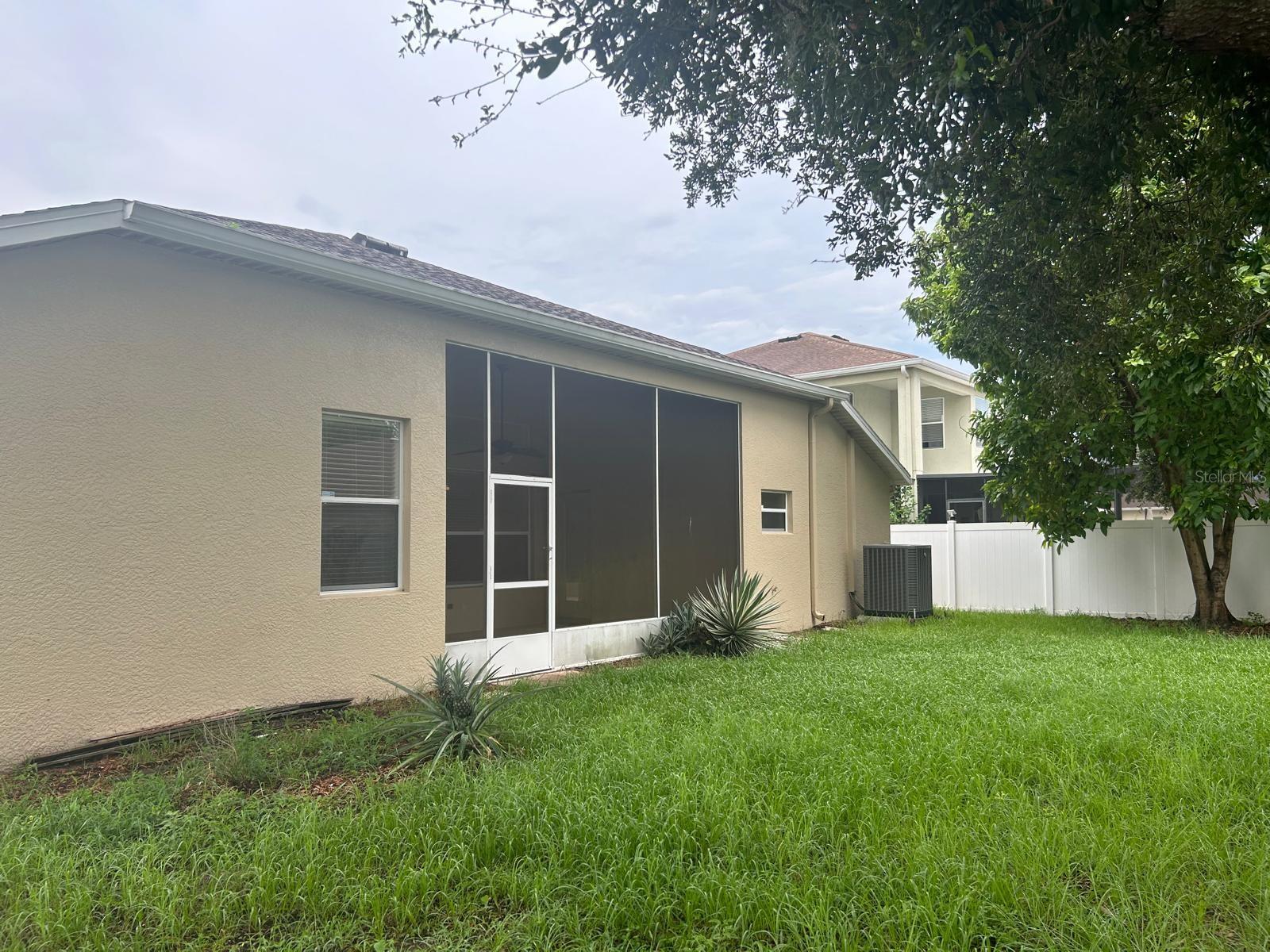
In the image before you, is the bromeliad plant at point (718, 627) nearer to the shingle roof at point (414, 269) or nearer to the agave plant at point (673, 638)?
the agave plant at point (673, 638)

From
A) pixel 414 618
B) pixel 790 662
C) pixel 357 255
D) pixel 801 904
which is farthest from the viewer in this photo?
pixel 790 662

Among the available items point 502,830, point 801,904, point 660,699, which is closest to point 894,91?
point 801,904

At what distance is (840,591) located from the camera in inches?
531

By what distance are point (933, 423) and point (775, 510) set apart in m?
11.3

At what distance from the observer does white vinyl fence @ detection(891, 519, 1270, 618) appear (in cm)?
1225

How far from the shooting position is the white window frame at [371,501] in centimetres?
686

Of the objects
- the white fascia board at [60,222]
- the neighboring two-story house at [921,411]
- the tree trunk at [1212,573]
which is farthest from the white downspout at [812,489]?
the white fascia board at [60,222]

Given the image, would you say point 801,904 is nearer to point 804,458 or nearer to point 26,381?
point 26,381

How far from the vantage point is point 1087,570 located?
540 inches

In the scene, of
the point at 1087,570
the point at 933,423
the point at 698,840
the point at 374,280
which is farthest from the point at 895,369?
the point at 698,840

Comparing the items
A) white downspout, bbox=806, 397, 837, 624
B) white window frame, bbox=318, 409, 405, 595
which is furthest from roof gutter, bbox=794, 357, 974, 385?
white window frame, bbox=318, 409, 405, 595

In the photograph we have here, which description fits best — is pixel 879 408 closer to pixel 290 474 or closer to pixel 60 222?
pixel 290 474

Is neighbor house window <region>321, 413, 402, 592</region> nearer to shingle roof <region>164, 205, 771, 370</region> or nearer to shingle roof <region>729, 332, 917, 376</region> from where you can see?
shingle roof <region>164, 205, 771, 370</region>

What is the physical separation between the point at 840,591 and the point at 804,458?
2426 mm
